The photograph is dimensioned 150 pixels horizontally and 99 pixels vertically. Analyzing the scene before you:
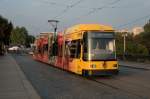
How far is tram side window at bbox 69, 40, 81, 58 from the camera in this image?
25.2m

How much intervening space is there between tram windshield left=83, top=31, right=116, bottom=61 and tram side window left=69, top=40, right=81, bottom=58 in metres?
1.14

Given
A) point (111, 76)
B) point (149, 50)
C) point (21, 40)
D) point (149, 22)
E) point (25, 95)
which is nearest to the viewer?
point (25, 95)

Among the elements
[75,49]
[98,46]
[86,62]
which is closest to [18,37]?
[75,49]


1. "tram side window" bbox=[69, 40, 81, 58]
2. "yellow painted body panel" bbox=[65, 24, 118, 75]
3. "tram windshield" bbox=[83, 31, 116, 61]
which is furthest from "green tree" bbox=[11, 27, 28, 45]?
"tram windshield" bbox=[83, 31, 116, 61]

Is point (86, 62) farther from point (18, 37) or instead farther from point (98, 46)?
point (18, 37)

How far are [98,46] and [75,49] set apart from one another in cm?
252

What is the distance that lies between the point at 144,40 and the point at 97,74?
82.3 metres

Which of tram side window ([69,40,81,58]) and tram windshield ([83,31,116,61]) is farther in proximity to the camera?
tram side window ([69,40,81,58])

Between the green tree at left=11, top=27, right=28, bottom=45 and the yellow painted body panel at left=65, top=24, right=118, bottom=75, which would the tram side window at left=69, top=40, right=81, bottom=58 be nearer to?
the yellow painted body panel at left=65, top=24, right=118, bottom=75

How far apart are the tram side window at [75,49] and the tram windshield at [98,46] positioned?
1140mm

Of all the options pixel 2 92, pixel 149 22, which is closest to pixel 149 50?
pixel 149 22

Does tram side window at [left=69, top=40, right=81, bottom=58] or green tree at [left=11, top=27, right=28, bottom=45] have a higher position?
green tree at [left=11, top=27, right=28, bottom=45]

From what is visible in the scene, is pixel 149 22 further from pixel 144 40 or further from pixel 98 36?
pixel 98 36

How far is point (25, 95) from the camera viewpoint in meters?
14.4
